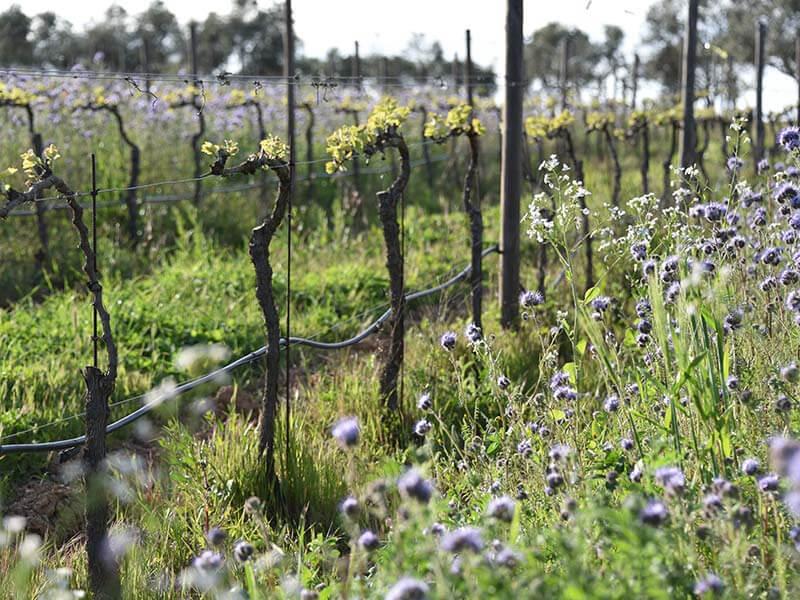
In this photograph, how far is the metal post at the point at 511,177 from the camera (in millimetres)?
5670

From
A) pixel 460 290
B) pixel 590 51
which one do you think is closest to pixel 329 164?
pixel 460 290

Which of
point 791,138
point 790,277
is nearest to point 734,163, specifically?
point 791,138

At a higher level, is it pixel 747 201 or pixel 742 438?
pixel 747 201

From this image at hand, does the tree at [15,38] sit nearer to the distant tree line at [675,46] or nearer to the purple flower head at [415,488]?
the distant tree line at [675,46]

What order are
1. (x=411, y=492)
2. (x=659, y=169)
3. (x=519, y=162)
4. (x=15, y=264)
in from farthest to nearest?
(x=659, y=169) < (x=15, y=264) < (x=519, y=162) < (x=411, y=492)

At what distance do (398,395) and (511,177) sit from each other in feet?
5.49

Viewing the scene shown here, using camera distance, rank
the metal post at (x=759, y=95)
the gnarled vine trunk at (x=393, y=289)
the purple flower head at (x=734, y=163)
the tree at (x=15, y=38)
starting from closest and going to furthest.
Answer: the purple flower head at (x=734, y=163), the gnarled vine trunk at (x=393, y=289), the metal post at (x=759, y=95), the tree at (x=15, y=38)

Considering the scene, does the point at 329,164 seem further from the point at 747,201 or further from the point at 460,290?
the point at 460,290

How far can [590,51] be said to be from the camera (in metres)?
52.5

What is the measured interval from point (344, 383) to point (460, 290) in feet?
6.12

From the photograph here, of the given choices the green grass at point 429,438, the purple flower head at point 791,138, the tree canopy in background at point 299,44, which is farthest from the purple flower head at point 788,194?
the tree canopy in background at point 299,44

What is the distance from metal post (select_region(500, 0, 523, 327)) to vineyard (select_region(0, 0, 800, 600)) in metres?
0.01

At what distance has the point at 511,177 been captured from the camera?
5734 millimetres

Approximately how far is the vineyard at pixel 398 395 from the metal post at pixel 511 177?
0.6 inches
